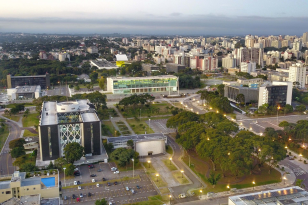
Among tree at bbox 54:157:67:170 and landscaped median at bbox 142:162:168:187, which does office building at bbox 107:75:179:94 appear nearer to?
landscaped median at bbox 142:162:168:187

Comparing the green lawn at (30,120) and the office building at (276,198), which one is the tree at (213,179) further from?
the green lawn at (30,120)

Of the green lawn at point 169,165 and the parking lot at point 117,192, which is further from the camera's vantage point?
the green lawn at point 169,165

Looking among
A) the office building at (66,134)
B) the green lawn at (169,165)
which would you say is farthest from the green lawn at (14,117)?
the green lawn at (169,165)

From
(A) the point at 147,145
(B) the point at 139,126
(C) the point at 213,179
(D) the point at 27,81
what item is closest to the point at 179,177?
(C) the point at 213,179

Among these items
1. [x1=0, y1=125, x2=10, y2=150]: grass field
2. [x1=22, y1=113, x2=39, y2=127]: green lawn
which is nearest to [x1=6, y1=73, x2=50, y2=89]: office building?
[x1=22, y1=113, x2=39, y2=127]: green lawn

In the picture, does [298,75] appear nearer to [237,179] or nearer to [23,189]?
[237,179]
